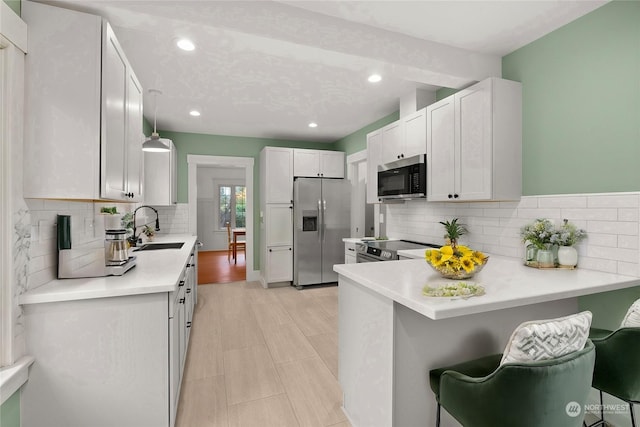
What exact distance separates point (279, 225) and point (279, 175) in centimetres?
81

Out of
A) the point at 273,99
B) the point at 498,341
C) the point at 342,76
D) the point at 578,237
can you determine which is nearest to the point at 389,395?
the point at 498,341

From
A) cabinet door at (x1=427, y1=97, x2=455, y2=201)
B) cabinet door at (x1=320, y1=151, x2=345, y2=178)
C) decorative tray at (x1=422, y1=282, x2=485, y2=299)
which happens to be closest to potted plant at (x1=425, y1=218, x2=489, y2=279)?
decorative tray at (x1=422, y1=282, x2=485, y2=299)

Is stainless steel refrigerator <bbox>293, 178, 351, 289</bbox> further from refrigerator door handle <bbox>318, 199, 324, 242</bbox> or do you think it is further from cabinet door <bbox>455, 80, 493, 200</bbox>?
cabinet door <bbox>455, 80, 493, 200</bbox>

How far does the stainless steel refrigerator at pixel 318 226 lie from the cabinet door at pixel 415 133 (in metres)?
1.88

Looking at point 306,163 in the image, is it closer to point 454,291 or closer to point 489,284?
point 489,284

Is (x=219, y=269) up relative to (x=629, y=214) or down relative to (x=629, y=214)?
down

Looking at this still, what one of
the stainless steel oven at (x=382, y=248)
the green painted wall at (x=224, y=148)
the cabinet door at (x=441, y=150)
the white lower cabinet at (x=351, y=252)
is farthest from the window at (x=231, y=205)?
the cabinet door at (x=441, y=150)

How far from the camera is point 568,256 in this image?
2.02 metres

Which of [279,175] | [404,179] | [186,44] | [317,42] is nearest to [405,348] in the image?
[317,42]

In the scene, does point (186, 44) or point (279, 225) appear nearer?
point (186, 44)

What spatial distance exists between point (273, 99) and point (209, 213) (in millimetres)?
6262

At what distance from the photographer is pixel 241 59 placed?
8.77ft

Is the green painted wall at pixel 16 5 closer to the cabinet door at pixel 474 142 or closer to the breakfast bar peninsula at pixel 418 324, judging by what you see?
the breakfast bar peninsula at pixel 418 324

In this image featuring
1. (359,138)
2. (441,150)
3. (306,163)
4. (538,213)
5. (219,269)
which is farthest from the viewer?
(219,269)
